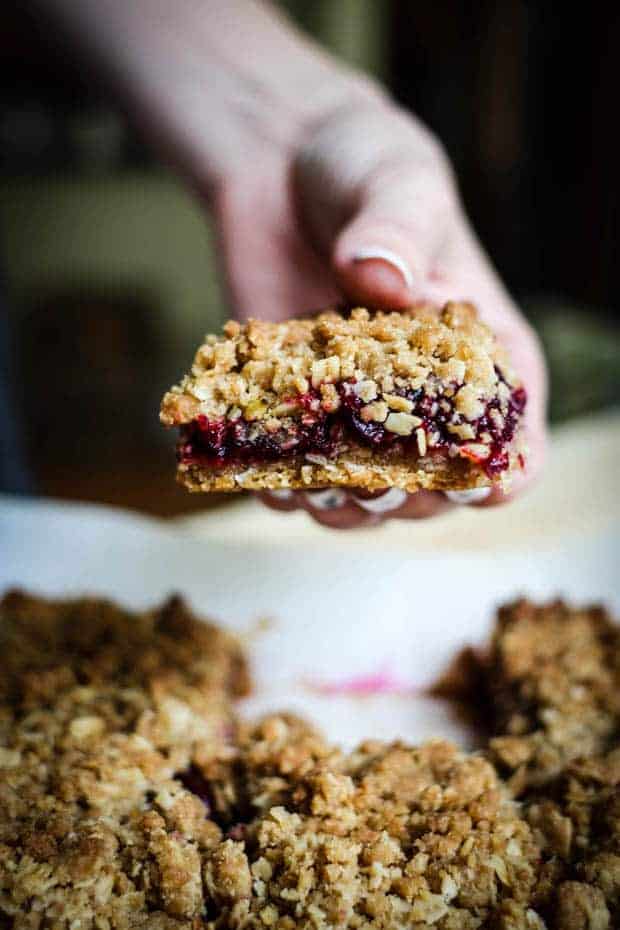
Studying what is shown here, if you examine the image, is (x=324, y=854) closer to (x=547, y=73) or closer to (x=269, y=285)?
(x=269, y=285)

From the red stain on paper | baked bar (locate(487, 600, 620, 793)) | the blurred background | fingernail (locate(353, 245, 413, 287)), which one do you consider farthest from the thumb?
the blurred background

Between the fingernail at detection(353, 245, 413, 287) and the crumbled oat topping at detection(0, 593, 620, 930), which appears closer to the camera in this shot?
the crumbled oat topping at detection(0, 593, 620, 930)

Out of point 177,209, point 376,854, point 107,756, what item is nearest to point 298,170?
point 107,756

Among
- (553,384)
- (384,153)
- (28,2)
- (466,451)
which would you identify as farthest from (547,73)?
(466,451)

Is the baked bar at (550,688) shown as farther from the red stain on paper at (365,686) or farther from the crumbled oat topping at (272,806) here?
the red stain on paper at (365,686)

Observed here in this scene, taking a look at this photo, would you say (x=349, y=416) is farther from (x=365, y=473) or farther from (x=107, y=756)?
(x=107, y=756)

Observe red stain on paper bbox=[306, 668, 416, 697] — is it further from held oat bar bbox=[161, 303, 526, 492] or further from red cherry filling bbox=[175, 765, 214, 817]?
held oat bar bbox=[161, 303, 526, 492]
